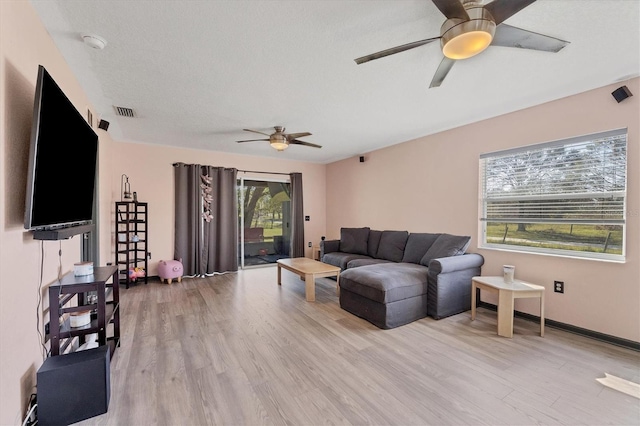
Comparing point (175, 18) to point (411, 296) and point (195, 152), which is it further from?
point (195, 152)

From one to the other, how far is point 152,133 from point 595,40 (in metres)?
5.29

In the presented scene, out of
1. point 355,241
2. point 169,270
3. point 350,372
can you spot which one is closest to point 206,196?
point 169,270

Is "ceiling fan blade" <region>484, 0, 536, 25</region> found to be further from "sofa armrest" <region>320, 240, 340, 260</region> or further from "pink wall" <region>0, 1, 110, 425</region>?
"sofa armrest" <region>320, 240, 340, 260</region>

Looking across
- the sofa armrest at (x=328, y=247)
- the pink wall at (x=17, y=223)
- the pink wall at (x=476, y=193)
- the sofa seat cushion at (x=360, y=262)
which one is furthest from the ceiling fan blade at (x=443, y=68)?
the sofa armrest at (x=328, y=247)

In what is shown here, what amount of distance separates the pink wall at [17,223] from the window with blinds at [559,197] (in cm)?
450

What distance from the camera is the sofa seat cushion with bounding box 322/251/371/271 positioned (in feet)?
15.3

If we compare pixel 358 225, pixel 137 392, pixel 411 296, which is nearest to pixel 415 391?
pixel 411 296

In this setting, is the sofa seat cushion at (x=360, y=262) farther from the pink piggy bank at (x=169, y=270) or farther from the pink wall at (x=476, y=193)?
the pink piggy bank at (x=169, y=270)

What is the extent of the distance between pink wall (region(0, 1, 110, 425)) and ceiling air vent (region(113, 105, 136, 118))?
4.98 ft

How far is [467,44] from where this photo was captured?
1.60 meters

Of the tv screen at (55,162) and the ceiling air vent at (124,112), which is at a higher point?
the ceiling air vent at (124,112)

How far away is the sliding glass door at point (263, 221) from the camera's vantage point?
6.00 meters

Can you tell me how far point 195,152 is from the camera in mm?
5371

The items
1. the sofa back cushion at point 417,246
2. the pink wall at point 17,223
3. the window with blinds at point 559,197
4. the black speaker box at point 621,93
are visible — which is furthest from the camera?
the sofa back cushion at point 417,246
